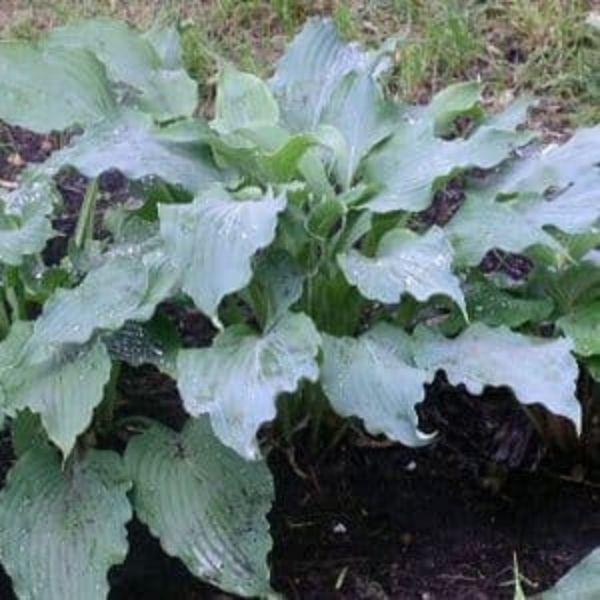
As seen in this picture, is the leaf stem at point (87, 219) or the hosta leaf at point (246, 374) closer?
the hosta leaf at point (246, 374)

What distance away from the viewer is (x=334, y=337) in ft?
9.87

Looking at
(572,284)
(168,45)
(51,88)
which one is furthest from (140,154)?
(572,284)

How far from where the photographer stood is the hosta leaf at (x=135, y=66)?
347cm

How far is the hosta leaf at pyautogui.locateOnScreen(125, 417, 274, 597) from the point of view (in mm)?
2865

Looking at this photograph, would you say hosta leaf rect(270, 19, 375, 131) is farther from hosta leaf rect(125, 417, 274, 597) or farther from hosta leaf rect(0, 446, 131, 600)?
hosta leaf rect(0, 446, 131, 600)

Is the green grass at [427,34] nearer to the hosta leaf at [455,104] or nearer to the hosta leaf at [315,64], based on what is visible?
the hosta leaf at [315,64]

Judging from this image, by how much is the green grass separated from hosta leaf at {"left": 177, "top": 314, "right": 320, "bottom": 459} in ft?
5.69

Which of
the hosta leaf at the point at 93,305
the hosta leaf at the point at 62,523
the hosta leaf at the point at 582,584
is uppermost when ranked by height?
the hosta leaf at the point at 93,305

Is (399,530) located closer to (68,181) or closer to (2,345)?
(2,345)

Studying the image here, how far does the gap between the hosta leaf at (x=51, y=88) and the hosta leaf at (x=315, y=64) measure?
0.40 m

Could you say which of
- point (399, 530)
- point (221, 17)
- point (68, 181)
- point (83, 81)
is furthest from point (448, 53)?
point (399, 530)

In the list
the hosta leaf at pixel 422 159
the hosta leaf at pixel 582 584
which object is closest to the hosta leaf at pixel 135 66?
the hosta leaf at pixel 422 159

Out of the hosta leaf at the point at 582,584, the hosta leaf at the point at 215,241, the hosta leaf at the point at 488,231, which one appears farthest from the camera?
the hosta leaf at the point at 488,231

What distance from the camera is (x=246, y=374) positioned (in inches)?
109
